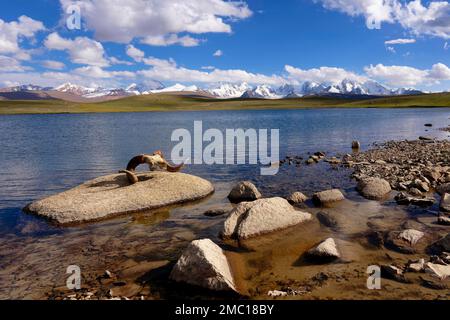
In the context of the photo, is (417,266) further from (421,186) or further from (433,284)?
(421,186)

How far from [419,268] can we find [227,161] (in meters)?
23.6

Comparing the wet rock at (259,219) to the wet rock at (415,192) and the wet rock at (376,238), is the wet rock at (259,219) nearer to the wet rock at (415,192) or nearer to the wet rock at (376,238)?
the wet rock at (376,238)

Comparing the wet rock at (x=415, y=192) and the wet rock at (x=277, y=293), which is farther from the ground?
the wet rock at (x=415, y=192)

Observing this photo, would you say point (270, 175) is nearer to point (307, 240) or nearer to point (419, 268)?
point (307, 240)

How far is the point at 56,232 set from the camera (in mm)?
15289

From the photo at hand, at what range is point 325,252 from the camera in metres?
12.1

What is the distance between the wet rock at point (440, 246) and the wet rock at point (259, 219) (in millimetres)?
5084

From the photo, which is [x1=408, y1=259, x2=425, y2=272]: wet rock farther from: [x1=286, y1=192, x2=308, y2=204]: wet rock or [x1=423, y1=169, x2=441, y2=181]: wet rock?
[x1=423, y1=169, x2=441, y2=181]: wet rock

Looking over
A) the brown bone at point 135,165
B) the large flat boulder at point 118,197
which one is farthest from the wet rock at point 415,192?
the brown bone at point 135,165

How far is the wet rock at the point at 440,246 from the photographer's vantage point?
1227cm

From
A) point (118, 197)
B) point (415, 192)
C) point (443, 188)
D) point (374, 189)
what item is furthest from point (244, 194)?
point (443, 188)

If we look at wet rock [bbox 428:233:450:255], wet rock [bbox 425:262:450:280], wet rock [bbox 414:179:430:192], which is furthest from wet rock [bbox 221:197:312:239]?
wet rock [bbox 414:179:430:192]
